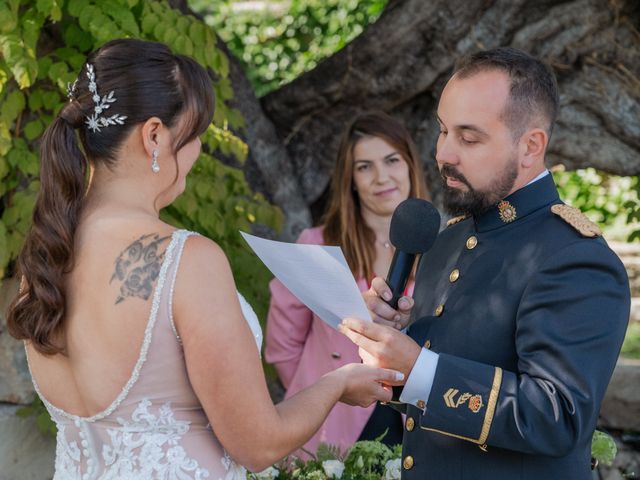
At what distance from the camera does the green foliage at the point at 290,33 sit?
768 centimetres

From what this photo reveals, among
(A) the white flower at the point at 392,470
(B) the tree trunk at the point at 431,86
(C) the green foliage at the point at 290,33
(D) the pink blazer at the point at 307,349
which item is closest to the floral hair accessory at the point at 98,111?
(A) the white flower at the point at 392,470

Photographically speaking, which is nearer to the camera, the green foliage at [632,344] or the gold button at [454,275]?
the gold button at [454,275]

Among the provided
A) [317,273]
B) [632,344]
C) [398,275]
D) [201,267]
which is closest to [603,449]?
[398,275]

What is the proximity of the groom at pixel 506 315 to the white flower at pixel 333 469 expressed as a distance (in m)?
0.31

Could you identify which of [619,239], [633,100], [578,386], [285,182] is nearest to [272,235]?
[285,182]

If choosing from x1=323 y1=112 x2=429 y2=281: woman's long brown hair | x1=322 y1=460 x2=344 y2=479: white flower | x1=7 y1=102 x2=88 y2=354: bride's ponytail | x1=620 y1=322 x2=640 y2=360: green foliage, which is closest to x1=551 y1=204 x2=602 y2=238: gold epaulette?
x1=322 y1=460 x2=344 y2=479: white flower

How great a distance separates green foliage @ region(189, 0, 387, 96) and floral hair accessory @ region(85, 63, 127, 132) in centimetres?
522

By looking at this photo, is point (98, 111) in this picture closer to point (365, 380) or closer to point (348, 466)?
point (365, 380)

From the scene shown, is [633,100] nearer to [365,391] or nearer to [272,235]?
[272,235]

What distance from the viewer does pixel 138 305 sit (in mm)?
1981

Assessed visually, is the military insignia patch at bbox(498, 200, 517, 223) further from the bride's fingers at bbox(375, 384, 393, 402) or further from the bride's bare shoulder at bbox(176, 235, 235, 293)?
the bride's bare shoulder at bbox(176, 235, 235, 293)

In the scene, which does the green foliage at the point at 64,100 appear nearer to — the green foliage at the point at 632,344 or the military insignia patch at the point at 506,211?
the military insignia patch at the point at 506,211

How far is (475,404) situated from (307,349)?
214 cm

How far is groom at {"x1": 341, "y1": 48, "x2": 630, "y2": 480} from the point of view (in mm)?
2002
